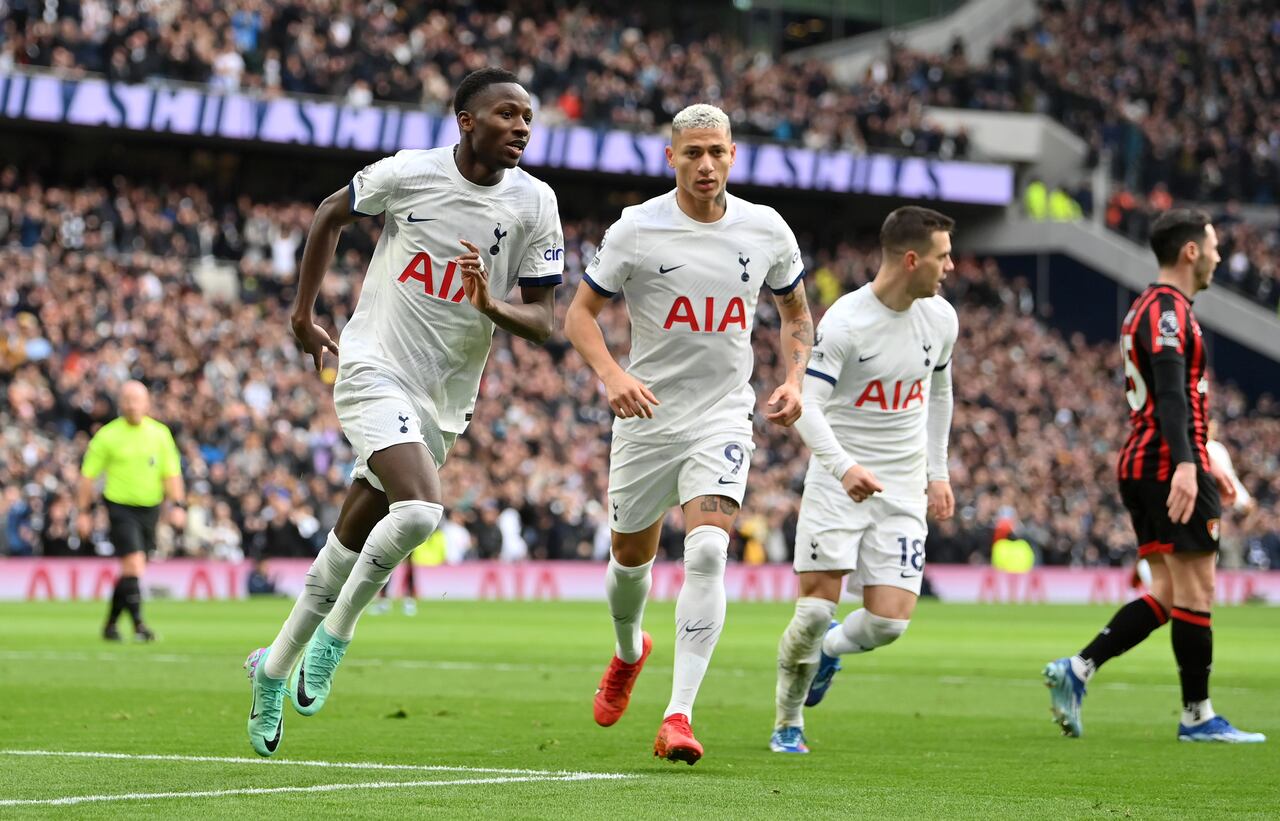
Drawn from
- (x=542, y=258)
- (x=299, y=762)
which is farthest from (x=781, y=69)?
(x=299, y=762)

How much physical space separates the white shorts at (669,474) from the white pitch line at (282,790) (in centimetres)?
134

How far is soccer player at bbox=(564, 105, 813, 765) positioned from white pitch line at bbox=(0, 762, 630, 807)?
823 mm

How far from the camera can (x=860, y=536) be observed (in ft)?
32.1

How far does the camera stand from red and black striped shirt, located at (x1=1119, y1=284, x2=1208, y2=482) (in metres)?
9.99

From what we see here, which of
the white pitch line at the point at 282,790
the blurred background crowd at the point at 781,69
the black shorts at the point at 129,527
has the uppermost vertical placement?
the blurred background crowd at the point at 781,69

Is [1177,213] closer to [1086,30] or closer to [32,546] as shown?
[32,546]

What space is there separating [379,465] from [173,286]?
28.3m

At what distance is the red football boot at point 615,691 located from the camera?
9250 millimetres

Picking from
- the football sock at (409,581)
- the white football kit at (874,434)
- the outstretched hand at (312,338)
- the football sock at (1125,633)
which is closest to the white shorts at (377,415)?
the outstretched hand at (312,338)

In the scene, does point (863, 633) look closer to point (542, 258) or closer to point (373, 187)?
point (542, 258)

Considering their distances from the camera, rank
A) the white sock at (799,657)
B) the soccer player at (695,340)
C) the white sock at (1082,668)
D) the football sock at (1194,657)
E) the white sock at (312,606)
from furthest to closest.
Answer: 1. the white sock at (1082,668)
2. the football sock at (1194,657)
3. the white sock at (799,657)
4. the soccer player at (695,340)
5. the white sock at (312,606)

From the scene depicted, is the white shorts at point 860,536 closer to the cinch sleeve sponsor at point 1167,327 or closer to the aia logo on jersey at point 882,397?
the aia logo on jersey at point 882,397

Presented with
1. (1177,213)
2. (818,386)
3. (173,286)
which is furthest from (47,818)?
(173,286)

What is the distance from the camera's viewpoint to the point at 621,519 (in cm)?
897
